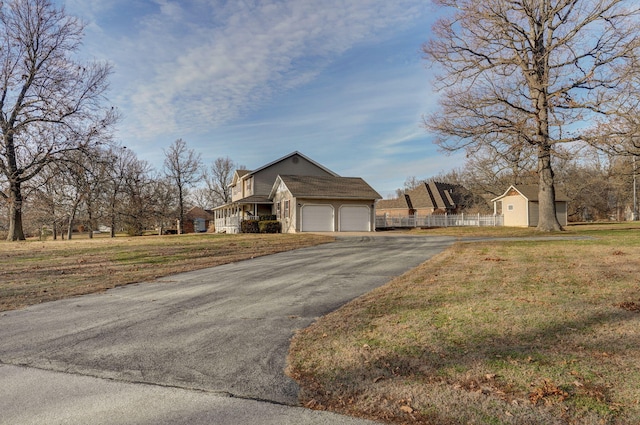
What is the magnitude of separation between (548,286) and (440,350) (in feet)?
12.4

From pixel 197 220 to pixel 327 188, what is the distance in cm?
3746

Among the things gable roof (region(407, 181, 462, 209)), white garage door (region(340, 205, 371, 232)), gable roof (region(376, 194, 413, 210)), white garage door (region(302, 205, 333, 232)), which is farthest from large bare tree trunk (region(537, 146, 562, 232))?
gable roof (region(376, 194, 413, 210))

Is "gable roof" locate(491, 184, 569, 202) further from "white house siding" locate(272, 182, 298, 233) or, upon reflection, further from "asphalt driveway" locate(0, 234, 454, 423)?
"asphalt driveway" locate(0, 234, 454, 423)

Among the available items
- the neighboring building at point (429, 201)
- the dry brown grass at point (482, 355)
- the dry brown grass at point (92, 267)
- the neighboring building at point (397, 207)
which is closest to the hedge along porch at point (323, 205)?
the dry brown grass at point (92, 267)

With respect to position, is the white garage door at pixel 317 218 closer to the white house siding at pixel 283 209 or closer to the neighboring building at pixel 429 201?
the white house siding at pixel 283 209

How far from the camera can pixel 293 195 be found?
27531 mm

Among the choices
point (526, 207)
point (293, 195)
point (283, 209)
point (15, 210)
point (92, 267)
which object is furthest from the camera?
point (526, 207)

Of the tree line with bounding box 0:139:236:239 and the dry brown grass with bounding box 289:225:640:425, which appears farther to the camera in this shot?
the tree line with bounding box 0:139:236:239

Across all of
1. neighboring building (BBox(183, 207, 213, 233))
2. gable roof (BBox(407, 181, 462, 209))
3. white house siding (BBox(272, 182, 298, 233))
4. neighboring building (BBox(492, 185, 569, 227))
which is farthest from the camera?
neighboring building (BBox(183, 207, 213, 233))

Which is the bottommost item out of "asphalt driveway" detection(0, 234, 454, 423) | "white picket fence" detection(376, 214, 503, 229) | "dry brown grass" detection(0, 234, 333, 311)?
"asphalt driveway" detection(0, 234, 454, 423)

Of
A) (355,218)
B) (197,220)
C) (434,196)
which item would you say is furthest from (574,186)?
(197,220)

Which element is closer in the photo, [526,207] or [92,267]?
[92,267]

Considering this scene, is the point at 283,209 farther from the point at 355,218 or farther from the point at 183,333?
the point at 183,333

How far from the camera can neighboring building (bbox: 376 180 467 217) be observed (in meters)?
50.4
